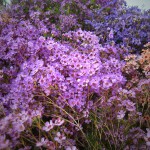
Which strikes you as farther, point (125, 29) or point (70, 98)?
point (125, 29)

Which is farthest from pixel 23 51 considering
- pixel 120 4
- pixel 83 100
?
pixel 120 4

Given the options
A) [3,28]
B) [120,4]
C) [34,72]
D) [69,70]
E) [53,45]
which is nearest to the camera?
[34,72]

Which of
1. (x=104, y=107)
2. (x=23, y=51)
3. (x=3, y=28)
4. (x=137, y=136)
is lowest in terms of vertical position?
(x=137, y=136)

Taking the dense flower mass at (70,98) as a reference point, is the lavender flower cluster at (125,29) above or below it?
above

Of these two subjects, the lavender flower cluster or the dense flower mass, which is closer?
the dense flower mass

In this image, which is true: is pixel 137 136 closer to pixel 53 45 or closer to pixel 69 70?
pixel 69 70

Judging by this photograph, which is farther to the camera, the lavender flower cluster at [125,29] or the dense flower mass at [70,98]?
the lavender flower cluster at [125,29]

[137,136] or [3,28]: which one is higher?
[3,28]

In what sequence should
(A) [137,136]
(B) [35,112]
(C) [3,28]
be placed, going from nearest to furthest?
(B) [35,112] → (A) [137,136] → (C) [3,28]

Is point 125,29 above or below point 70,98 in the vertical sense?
above

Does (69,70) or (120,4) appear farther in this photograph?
(120,4)

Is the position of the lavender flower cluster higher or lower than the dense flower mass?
higher
